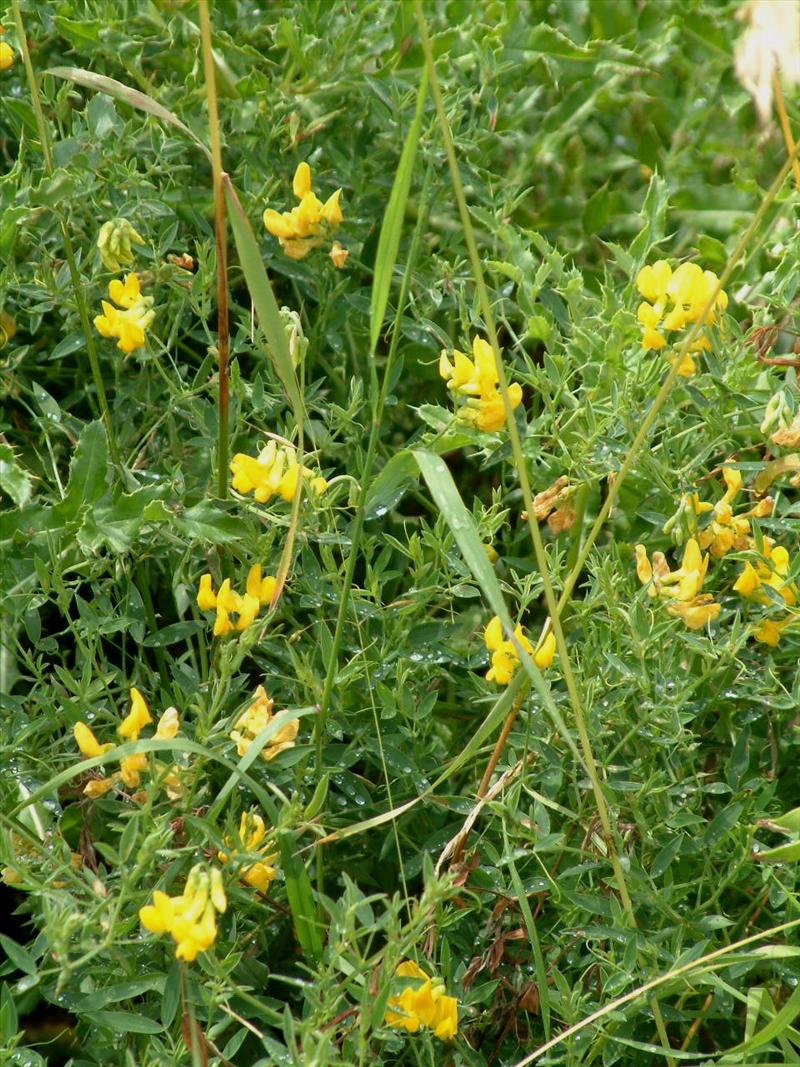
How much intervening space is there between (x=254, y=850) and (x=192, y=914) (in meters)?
0.18

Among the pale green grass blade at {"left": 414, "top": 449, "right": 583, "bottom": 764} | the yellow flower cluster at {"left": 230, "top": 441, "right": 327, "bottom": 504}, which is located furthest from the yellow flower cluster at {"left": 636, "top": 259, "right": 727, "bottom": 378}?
the yellow flower cluster at {"left": 230, "top": 441, "right": 327, "bottom": 504}

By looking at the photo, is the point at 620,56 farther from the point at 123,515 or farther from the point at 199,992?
the point at 199,992

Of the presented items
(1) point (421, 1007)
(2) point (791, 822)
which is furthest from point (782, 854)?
(1) point (421, 1007)

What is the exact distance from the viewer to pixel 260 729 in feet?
4.57

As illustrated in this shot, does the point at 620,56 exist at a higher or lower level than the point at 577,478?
higher

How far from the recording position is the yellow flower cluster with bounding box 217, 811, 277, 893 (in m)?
1.36

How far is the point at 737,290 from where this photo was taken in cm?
212

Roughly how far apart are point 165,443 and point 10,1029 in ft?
2.78

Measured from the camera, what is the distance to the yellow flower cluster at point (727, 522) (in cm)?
155

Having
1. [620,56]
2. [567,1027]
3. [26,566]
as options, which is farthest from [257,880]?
[620,56]

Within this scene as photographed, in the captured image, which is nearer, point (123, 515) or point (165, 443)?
point (123, 515)

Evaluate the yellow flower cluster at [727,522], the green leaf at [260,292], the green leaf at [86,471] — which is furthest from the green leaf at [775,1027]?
the green leaf at [86,471]

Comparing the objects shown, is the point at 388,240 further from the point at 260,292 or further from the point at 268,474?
the point at 268,474

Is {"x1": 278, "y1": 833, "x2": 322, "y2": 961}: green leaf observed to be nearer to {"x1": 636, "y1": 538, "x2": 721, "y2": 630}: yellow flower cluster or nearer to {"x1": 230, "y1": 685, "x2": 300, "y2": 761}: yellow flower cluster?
{"x1": 230, "y1": 685, "x2": 300, "y2": 761}: yellow flower cluster
